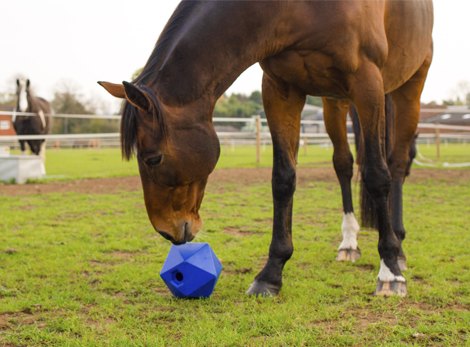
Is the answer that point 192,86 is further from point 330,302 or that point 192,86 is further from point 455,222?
point 455,222

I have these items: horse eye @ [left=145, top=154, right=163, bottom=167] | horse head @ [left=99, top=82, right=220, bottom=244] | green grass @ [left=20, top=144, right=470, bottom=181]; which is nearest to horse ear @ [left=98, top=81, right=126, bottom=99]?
horse head @ [left=99, top=82, right=220, bottom=244]

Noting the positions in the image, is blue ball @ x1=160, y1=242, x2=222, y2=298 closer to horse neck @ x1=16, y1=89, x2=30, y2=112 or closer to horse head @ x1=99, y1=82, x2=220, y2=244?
horse head @ x1=99, y1=82, x2=220, y2=244

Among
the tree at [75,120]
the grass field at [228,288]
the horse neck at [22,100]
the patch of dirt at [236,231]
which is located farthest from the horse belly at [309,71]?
the tree at [75,120]

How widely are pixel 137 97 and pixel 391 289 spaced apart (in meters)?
1.86

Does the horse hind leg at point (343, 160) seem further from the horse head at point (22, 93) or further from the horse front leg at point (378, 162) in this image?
the horse head at point (22, 93)

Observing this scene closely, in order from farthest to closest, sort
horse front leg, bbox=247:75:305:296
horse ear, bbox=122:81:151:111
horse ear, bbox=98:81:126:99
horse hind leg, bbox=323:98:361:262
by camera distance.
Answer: horse hind leg, bbox=323:98:361:262, horse front leg, bbox=247:75:305:296, horse ear, bbox=98:81:126:99, horse ear, bbox=122:81:151:111

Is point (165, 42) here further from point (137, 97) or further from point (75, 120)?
point (75, 120)

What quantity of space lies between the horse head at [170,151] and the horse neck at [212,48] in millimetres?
94

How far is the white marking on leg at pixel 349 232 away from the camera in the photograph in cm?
408

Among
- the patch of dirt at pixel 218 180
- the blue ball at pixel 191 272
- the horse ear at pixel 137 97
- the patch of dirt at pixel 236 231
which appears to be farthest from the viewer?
the patch of dirt at pixel 218 180

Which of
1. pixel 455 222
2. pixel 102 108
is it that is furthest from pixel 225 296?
pixel 102 108

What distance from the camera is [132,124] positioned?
246 cm

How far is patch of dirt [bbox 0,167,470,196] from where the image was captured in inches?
355

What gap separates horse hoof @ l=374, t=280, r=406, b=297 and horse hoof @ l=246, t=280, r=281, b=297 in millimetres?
606
